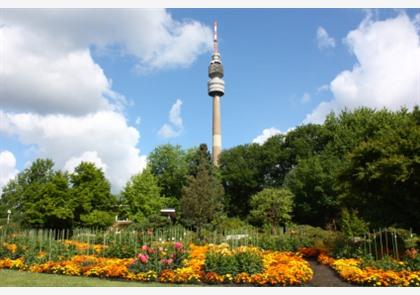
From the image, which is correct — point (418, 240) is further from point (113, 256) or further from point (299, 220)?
point (299, 220)

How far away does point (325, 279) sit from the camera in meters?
11.0

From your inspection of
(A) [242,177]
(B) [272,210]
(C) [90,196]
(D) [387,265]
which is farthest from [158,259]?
(A) [242,177]

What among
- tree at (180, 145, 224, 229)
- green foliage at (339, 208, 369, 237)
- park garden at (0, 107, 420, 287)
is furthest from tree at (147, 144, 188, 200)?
green foliage at (339, 208, 369, 237)

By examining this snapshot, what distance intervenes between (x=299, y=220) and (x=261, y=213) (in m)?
8.25

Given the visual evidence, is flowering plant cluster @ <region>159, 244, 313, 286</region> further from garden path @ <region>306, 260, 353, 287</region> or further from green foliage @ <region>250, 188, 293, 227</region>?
green foliage @ <region>250, 188, 293, 227</region>

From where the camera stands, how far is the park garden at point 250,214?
10.9m

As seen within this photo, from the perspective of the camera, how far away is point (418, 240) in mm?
13445

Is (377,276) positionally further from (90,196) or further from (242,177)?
(242,177)

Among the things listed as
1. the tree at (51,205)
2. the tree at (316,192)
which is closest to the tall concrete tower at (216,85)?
the tree at (316,192)

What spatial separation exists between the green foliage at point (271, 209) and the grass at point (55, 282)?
20.9m

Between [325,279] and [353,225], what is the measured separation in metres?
11.8

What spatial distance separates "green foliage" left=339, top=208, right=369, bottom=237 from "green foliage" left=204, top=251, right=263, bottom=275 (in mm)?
11963

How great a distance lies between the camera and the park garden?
1091cm

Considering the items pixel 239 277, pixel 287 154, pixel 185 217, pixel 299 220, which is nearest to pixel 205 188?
pixel 185 217
